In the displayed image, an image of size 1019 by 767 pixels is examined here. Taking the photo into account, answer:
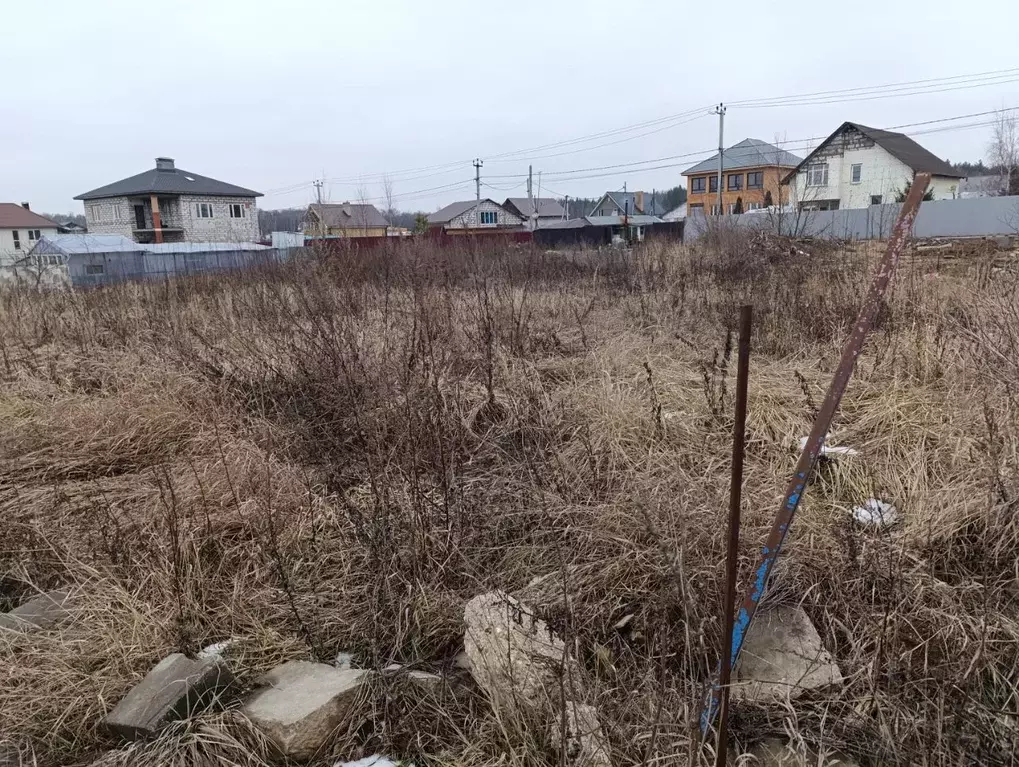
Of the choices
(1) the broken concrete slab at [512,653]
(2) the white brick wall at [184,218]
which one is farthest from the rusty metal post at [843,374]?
(2) the white brick wall at [184,218]

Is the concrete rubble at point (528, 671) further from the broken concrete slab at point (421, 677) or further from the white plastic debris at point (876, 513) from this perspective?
the white plastic debris at point (876, 513)

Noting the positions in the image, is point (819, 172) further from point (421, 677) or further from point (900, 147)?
point (421, 677)

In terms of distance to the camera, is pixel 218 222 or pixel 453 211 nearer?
pixel 218 222

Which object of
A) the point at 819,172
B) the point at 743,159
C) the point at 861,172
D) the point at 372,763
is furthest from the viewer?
the point at 743,159

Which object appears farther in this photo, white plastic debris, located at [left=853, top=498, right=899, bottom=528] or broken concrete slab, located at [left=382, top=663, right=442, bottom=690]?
white plastic debris, located at [left=853, top=498, right=899, bottom=528]

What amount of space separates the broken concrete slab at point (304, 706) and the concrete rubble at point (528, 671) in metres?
0.40

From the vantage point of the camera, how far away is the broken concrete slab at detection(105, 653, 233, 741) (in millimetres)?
1896

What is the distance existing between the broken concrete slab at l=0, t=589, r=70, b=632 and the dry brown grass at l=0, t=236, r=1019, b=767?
0.30ft

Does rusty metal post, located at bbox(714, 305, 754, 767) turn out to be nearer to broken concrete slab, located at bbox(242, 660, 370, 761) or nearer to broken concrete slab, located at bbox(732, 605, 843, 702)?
broken concrete slab, located at bbox(732, 605, 843, 702)

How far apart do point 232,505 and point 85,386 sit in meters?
3.06

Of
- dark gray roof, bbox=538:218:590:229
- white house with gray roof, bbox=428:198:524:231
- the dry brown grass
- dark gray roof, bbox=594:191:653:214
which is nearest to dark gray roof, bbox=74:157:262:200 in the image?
white house with gray roof, bbox=428:198:524:231

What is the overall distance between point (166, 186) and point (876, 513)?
163 feet

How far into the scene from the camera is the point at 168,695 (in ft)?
6.40

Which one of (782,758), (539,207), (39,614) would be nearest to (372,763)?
(782,758)
